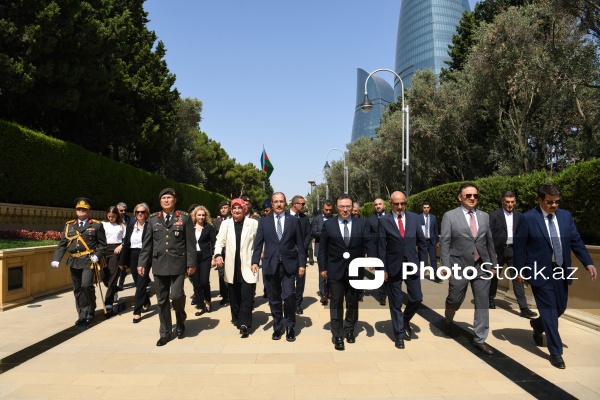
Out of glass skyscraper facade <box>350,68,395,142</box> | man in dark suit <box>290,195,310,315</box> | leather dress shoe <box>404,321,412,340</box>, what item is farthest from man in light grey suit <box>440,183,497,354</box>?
glass skyscraper facade <box>350,68,395,142</box>

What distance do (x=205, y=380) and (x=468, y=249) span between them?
137 inches

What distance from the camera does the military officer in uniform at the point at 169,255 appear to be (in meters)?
5.66

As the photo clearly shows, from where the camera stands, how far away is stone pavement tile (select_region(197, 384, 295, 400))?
376 cm

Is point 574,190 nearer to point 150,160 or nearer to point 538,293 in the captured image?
point 538,293

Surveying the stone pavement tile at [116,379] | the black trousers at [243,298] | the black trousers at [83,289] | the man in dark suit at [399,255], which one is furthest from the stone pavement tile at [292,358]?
the black trousers at [83,289]

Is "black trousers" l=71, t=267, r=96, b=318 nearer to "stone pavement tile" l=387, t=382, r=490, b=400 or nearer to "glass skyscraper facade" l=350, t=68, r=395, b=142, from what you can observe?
"stone pavement tile" l=387, t=382, r=490, b=400

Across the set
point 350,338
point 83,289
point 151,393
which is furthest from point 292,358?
point 83,289

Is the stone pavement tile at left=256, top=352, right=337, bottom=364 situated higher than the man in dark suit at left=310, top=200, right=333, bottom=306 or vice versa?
the man in dark suit at left=310, top=200, right=333, bottom=306

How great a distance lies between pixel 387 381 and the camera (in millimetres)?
4133

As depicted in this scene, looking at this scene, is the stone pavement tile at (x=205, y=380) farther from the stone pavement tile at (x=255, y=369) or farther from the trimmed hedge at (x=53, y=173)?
the trimmed hedge at (x=53, y=173)

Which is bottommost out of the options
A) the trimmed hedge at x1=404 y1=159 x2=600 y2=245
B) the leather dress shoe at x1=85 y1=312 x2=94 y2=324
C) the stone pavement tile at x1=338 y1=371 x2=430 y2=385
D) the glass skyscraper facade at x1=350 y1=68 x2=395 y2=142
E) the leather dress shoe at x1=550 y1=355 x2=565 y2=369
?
the stone pavement tile at x1=338 y1=371 x2=430 y2=385

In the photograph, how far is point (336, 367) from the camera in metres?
4.58

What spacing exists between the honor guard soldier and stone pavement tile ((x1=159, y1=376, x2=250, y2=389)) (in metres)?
2.83

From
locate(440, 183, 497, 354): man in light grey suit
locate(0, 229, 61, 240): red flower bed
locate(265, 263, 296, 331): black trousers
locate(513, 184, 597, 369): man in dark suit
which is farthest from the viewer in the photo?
locate(0, 229, 61, 240): red flower bed
